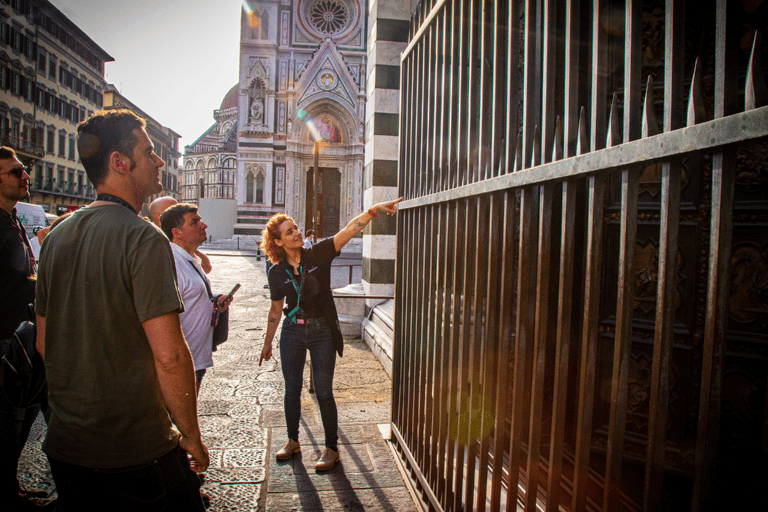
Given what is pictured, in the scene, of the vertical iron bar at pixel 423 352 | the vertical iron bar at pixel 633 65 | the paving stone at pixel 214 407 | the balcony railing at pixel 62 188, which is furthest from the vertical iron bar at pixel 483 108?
the balcony railing at pixel 62 188

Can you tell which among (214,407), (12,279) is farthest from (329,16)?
(12,279)

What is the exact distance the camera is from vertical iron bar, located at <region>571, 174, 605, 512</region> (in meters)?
1.37

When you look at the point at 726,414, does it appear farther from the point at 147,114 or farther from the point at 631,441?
the point at 147,114

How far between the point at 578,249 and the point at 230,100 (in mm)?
64742

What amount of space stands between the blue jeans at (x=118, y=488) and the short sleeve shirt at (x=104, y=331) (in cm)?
3

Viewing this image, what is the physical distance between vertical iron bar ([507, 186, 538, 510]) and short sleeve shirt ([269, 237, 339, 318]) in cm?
176

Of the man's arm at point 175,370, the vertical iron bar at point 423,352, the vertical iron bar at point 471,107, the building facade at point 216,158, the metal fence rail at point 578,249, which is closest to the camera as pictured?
the metal fence rail at point 578,249

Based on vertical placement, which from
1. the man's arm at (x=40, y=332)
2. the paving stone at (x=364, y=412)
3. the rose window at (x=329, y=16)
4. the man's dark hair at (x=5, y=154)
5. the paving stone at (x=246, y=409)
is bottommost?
the paving stone at (x=246, y=409)

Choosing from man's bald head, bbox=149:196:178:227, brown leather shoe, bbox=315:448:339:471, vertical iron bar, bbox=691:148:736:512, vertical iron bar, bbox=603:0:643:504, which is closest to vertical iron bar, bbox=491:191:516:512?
vertical iron bar, bbox=603:0:643:504

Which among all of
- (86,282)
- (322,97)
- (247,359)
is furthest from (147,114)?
(86,282)

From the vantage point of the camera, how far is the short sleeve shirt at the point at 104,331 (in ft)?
5.09

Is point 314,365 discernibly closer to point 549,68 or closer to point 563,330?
point 563,330

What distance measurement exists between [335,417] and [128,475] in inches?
72.3

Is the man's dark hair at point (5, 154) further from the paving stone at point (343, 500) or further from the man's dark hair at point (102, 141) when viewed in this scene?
the paving stone at point (343, 500)
